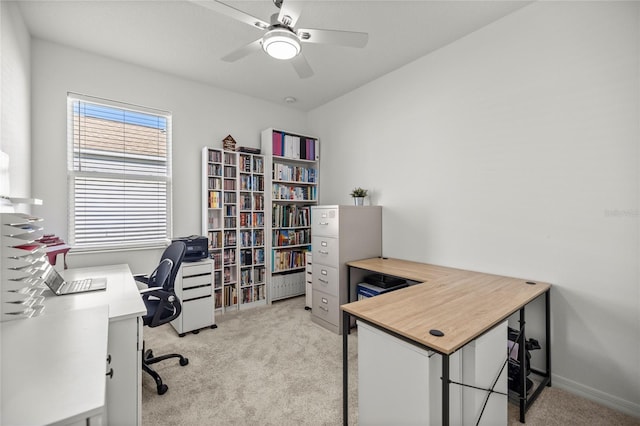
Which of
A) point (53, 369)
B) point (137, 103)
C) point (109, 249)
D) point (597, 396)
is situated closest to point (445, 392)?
point (53, 369)

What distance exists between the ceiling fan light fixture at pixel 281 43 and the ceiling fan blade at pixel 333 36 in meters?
0.10

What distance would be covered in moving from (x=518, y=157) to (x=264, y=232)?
2.96 metres

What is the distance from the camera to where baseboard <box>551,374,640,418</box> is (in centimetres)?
175

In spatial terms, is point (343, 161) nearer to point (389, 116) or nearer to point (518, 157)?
point (389, 116)

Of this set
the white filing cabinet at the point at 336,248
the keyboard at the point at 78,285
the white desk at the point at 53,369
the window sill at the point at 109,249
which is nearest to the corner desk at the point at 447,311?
the white filing cabinet at the point at 336,248

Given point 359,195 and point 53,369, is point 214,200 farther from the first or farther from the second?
point 53,369

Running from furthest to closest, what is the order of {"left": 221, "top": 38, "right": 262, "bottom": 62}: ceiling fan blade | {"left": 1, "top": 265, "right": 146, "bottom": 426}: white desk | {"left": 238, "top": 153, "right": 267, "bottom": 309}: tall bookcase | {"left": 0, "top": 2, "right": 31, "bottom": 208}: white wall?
{"left": 238, "top": 153, "right": 267, "bottom": 309}: tall bookcase
{"left": 221, "top": 38, "right": 262, "bottom": 62}: ceiling fan blade
{"left": 0, "top": 2, "right": 31, "bottom": 208}: white wall
{"left": 1, "top": 265, "right": 146, "bottom": 426}: white desk

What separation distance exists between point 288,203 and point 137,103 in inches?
87.2

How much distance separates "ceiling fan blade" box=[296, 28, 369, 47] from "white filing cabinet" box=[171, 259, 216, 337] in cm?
241

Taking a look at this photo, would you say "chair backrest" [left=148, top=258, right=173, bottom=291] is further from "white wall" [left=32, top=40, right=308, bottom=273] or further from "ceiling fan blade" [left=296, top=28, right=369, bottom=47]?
"ceiling fan blade" [left=296, top=28, right=369, bottom=47]

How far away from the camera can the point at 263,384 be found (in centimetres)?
203

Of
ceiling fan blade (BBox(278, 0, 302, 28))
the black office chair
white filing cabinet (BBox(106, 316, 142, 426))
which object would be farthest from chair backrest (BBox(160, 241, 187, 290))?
ceiling fan blade (BBox(278, 0, 302, 28))

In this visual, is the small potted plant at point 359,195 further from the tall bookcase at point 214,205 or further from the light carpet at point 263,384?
the tall bookcase at point 214,205

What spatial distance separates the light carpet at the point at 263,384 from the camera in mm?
1718
